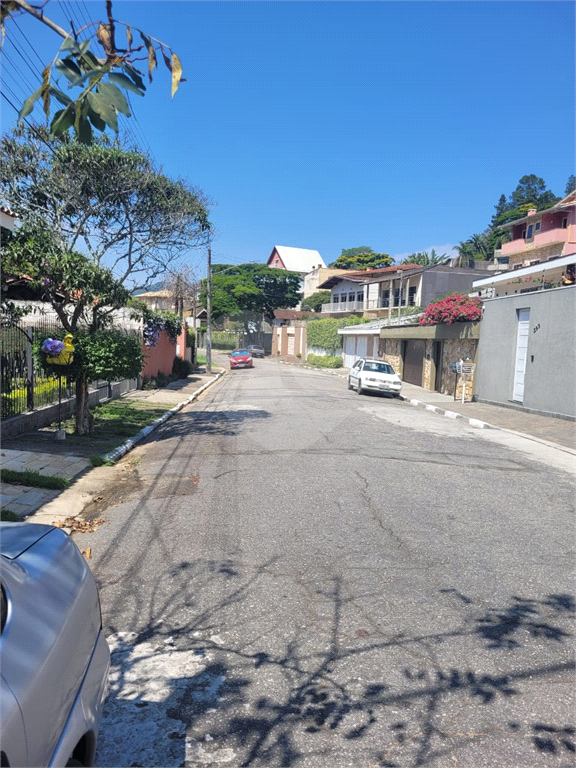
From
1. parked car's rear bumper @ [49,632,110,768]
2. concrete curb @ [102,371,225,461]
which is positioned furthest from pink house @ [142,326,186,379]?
parked car's rear bumper @ [49,632,110,768]

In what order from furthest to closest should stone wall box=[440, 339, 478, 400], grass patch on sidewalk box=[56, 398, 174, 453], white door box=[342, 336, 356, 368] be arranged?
white door box=[342, 336, 356, 368]
stone wall box=[440, 339, 478, 400]
grass patch on sidewalk box=[56, 398, 174, 453]

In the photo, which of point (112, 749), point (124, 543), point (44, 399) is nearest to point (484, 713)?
point (112, 749)

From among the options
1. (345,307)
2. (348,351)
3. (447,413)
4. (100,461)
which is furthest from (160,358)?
(345,307)

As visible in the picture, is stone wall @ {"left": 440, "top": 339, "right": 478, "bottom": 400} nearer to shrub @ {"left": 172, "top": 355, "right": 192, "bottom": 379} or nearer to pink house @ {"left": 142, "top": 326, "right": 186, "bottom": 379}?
pink house @ {"left": 142, "top": 326, "right": 186, "bottom": 379}

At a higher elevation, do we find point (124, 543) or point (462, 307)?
point (462, 307)

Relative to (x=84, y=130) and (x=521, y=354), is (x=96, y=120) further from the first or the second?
(x=521, y=354)

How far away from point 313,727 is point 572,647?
6.25 ft

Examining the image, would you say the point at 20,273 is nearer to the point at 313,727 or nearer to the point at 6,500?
the point at 6,500

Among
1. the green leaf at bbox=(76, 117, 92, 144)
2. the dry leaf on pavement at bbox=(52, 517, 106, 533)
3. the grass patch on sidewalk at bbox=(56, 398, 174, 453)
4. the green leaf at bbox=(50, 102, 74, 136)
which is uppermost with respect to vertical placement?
the green leaf at bbox=(50, 102, 74, 136)

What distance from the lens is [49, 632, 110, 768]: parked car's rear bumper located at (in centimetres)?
198

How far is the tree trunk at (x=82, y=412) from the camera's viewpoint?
11528 millimetres

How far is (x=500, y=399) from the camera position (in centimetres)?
2005

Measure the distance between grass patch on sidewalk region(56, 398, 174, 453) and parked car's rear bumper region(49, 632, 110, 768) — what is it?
27.1 ft

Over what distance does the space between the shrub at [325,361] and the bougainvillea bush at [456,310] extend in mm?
24015
